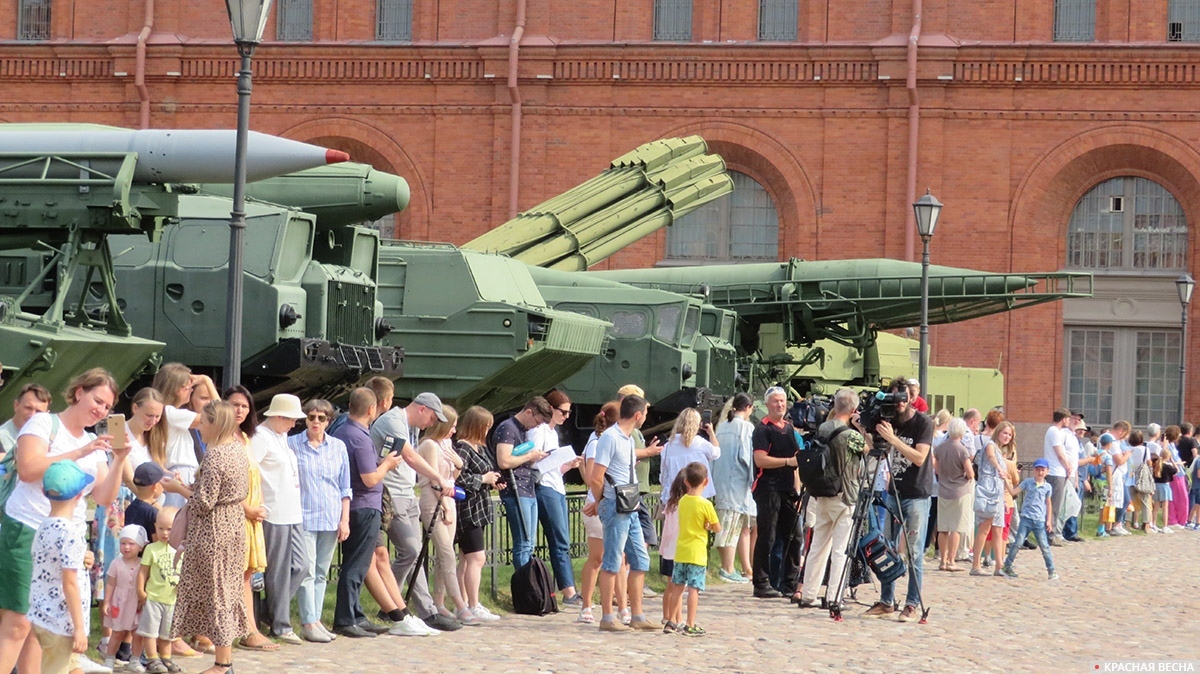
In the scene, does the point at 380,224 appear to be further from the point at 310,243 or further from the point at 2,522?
the point at 2,522

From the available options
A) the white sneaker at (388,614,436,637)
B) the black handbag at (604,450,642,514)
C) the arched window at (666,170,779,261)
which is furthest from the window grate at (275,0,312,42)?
the white sneaker at (388,614,436,637)

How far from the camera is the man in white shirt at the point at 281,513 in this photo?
10680 millimetres

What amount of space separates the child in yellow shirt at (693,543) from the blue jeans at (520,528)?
4.54ft

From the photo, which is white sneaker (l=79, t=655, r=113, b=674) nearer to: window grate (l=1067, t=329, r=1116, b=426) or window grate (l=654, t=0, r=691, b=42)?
window grate (l=654, t=0, r=691, b=42)

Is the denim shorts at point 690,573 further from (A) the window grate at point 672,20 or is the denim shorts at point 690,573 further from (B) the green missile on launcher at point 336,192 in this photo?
(A) the window grate at point 672,20

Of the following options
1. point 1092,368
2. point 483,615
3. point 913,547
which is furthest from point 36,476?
point 1092,368

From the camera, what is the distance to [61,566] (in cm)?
817

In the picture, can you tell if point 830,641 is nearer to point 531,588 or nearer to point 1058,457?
point 531,588

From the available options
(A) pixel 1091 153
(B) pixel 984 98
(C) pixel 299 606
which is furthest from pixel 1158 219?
(C) pixel 299 606

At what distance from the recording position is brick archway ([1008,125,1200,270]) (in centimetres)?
3547

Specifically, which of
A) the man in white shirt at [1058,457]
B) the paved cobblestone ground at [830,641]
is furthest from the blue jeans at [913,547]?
the man in white shirt at [1058,457]

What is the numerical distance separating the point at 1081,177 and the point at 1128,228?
58.1 inches

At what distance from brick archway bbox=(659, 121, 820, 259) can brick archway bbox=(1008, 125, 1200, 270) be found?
3879 mm

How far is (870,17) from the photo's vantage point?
3609 cm
